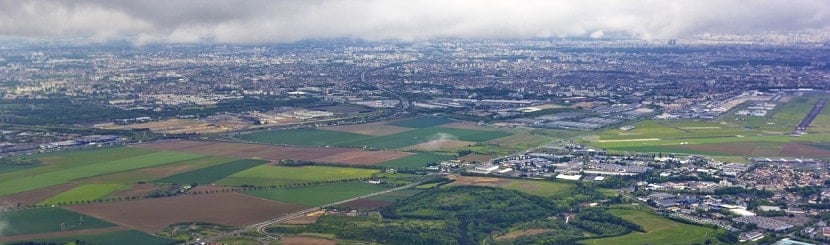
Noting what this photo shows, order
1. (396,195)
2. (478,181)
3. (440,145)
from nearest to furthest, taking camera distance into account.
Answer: (396,195), (478,181), (440,145)

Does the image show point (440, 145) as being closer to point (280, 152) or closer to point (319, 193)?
point (280, 152)

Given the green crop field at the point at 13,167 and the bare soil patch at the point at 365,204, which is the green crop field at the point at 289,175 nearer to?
the bare soil patch at the point at 365,204

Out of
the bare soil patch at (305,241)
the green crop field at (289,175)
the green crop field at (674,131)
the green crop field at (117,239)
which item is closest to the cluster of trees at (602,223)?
the bare soil patch at (305,241)

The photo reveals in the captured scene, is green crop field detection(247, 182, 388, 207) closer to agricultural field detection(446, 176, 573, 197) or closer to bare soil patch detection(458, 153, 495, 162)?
agricultural field detection(446, 176, 573, 197)

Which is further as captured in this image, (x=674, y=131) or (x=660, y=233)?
(x=674, y=131)

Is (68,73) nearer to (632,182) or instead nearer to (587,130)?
(587,130)

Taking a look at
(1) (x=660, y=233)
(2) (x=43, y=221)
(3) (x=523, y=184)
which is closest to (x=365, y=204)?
(3) (x=523, y=184)

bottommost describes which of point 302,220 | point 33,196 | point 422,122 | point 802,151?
point 802,151

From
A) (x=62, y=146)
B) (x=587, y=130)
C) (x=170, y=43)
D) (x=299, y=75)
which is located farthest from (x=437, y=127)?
(x=170, y=43)
